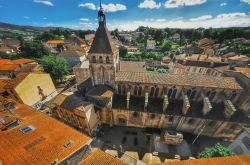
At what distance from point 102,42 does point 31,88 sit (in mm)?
26282

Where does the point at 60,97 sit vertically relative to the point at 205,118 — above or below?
above

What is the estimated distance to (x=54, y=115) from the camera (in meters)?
31.1

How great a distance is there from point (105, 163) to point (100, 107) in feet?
46.5

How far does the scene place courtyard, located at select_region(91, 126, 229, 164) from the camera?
23000mm

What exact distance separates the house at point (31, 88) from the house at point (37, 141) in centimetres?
1262

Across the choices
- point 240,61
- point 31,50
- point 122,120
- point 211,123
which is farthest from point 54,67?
point 240,61

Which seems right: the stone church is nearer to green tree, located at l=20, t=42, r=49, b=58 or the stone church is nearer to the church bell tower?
the church bell tower

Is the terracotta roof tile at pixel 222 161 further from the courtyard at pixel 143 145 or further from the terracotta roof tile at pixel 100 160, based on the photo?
the courtyard at pixel 143 145

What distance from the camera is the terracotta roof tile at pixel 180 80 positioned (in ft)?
88.1

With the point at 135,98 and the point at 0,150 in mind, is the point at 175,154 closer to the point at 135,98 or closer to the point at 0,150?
the point at 135,98

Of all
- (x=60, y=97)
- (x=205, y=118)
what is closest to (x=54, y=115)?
A: (x=60, y=97)

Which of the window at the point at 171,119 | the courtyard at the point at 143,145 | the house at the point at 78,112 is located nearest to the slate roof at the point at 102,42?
the house at the point at 78,112

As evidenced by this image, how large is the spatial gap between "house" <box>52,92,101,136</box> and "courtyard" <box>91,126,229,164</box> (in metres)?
3.24

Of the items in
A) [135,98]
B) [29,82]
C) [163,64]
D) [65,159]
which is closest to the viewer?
[65,159]
